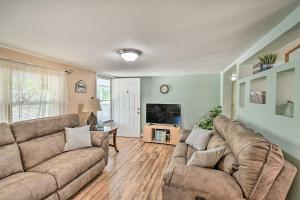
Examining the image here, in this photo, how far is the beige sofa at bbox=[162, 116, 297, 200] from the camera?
1271 mm

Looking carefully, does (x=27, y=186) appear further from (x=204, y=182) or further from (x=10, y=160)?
(x=204, y=182)

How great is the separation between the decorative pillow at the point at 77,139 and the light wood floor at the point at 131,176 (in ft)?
2.11

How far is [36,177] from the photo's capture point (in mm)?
1839

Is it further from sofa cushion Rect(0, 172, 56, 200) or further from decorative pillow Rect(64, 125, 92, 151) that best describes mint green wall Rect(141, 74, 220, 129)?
sofa cushion Rect(0, 172, 56, 200)

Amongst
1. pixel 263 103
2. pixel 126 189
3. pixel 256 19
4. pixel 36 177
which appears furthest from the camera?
pixel 126 189

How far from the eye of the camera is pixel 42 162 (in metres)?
2.30

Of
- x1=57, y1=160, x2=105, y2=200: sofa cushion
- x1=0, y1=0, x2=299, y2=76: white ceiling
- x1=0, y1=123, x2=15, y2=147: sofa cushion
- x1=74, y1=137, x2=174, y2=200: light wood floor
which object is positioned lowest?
x1=74, y1=137, x2=174, y2=200: light wood floor

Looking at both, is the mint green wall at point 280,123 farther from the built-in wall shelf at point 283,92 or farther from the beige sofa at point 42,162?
the beige sofa at point 42,162

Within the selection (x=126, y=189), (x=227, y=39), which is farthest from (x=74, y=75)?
(x=227, y=39)

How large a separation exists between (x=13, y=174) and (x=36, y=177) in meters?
0.36

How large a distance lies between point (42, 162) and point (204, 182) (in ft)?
7.26

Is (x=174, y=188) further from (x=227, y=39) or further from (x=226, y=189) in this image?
(x=227, y=39)

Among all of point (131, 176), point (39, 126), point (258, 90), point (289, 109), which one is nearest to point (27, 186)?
point (39, 126)

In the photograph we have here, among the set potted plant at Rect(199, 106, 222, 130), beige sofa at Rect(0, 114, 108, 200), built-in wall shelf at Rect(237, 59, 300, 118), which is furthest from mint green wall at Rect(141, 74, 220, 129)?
built-in wall shelf at Rect(237, 59, 300, 118)
